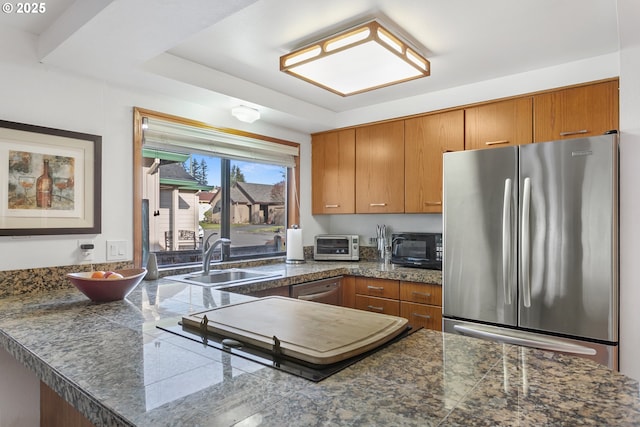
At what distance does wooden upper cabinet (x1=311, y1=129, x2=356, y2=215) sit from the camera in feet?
11.2

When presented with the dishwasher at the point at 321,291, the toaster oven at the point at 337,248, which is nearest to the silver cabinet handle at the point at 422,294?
the dishwasher at the point at 321,291

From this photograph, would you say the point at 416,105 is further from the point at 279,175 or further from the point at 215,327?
the point at 215,327

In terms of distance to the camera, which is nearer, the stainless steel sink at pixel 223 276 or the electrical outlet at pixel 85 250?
the electrical outlet at pixel 85 250

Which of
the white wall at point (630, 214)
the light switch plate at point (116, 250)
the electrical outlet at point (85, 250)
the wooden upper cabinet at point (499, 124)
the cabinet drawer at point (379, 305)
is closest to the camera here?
the white wall at point (630, 214)

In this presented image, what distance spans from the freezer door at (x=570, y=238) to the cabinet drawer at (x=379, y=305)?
89cm

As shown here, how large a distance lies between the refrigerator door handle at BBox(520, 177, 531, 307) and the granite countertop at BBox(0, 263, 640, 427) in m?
1.06

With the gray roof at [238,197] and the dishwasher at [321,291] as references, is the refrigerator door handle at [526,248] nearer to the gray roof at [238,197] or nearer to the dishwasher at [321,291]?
the dishwasher at [321,291]

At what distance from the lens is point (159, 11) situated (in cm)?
148

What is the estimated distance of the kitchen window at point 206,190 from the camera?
8.34 feet

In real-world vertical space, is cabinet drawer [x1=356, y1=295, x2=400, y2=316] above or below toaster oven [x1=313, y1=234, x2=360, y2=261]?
below

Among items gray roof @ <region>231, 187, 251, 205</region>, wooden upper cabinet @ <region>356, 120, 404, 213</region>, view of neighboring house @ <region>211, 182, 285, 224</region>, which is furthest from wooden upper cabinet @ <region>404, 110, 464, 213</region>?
gray roof @ <region>231, 187, 251, 205</region>

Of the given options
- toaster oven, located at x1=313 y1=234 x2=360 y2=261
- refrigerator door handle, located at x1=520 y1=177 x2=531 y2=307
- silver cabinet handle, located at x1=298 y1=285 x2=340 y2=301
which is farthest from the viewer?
toaster oven, located at x1=313 y1=234 x2=360 y2=261

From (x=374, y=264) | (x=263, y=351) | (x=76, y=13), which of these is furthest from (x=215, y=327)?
(x=374, y=264)

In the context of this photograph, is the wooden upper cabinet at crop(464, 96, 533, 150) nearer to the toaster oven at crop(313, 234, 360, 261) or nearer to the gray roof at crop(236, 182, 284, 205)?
the toaster oven at crop(313, 234, 360, 261)
